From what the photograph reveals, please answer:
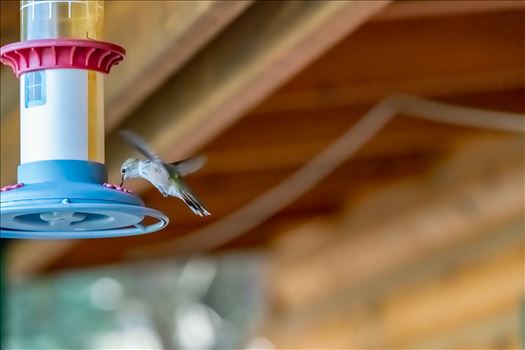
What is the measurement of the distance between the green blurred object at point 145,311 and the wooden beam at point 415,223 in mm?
3435

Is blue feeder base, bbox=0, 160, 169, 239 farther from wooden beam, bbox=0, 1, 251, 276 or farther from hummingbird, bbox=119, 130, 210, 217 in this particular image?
wooden beam, bbox=0, 1, 251, 276

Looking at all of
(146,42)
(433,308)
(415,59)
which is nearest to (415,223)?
(433,308)

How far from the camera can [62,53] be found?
2.72 meters

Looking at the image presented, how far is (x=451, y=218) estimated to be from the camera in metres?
6.51

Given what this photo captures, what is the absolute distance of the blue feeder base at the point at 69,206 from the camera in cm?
250

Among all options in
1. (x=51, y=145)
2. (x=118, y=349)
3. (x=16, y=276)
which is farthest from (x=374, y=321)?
(x=118, y=349)

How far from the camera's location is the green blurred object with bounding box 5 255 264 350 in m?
11.9

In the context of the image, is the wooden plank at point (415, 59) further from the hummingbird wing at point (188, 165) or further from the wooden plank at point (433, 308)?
the hummingbird wing at point (188, 165)

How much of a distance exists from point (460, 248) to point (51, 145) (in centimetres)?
398

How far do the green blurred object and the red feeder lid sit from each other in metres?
8.65

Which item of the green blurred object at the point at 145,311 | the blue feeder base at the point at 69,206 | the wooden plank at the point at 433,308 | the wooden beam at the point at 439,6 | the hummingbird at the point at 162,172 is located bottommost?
the blue feeder base at the point at 69,206

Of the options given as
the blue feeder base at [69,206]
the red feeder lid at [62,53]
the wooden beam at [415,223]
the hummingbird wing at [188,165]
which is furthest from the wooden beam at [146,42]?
the wooden beam at [415,223]

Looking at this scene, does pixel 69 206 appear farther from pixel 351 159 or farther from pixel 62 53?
pixel 351 159

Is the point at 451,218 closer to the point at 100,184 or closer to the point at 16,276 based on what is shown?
the point at 16,276
